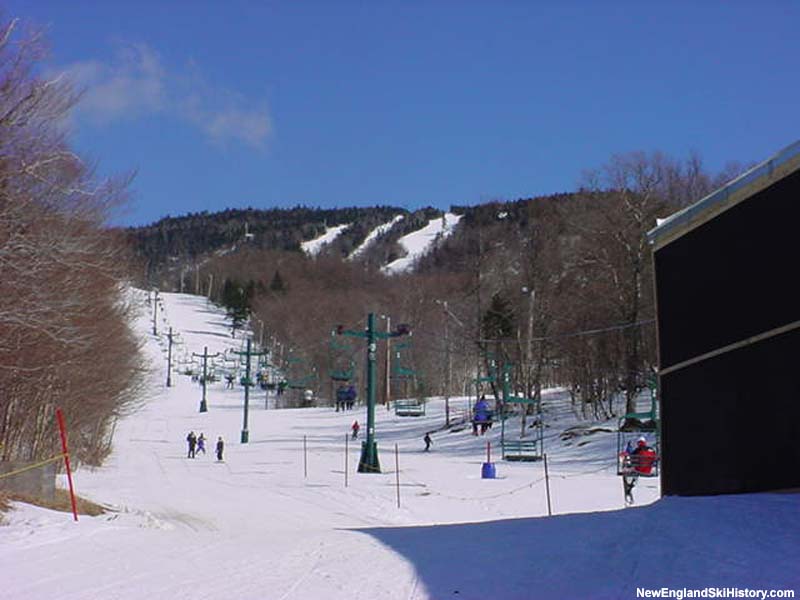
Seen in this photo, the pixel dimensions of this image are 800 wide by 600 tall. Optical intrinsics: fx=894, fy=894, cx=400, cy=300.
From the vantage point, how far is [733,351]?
1351 centimetres

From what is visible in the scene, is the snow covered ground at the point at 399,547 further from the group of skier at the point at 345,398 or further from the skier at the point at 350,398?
the skier at the point at 350,398

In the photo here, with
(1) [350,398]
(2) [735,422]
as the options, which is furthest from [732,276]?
(1) [350,398]

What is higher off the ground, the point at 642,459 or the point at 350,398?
the point at 350,398

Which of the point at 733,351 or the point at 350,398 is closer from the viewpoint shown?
the point at 733,351

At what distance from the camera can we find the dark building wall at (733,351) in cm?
1204

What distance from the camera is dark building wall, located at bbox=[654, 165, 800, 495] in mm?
12039

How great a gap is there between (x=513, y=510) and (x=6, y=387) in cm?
1166

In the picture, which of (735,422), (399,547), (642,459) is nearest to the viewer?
(399,547)

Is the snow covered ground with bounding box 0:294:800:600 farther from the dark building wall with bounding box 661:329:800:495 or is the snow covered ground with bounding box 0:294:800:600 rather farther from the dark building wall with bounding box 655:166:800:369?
the dark building wall with bounding box 655:166:800:369

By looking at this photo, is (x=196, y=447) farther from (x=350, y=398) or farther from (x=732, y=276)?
(x=732, y=276)

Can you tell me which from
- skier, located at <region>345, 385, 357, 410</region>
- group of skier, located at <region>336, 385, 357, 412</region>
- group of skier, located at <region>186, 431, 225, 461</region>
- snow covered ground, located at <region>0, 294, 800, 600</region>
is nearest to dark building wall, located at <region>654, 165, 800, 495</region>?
snow covered ground, located at <region>0, 294, 800, 600</region>

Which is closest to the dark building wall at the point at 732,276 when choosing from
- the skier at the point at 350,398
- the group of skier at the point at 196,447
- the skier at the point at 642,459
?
the skier at the point at 642,459

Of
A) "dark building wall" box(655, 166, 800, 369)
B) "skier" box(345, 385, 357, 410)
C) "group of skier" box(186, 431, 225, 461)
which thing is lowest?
"group of skier" box(186, 431, 225, 461)

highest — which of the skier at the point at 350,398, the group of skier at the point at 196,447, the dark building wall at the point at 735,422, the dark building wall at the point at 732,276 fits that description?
the dark building wall at the point at 732,276
